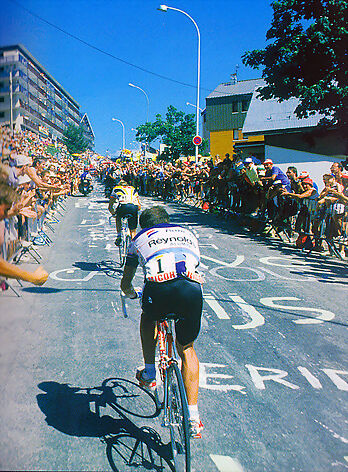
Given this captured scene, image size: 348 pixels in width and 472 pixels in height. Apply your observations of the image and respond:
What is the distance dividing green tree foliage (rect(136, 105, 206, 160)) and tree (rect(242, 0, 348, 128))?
1573 inches

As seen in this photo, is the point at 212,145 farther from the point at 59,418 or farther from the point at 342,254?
the point at 59,418

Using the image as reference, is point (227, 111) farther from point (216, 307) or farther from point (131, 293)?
point (131, 293)

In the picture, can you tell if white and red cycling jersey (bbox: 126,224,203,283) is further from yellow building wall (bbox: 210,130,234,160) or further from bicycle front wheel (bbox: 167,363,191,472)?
yellow building wall (bbox: 210,130,234,160)

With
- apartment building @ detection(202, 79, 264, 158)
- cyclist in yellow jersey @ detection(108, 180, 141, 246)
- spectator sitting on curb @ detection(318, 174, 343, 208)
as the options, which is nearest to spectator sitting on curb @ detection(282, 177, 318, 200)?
spectator sitting on curb @ detection(318, 174, 343, 208)

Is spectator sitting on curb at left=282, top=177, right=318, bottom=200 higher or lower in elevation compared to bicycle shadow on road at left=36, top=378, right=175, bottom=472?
higher

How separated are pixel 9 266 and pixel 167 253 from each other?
141 cm

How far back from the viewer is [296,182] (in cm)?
1268

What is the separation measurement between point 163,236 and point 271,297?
15.2 feet

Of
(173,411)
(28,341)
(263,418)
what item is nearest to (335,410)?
(263,418)

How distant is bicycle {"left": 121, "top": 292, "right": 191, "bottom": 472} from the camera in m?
2.97

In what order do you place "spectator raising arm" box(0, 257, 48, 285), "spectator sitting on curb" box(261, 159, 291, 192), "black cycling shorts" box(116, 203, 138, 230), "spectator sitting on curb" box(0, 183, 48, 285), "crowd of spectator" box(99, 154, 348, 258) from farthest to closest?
"spectator sitting on curb" box(261, 159, 291, 192)
"crowd of spectator" box(99, 154, 348, 258)
"black cycling shorts" box(116, 203, 138, 230)
"spectator raising arm" box(0, 257, 48, 285)
"spectator sitting on curb" box(0, 183, 48, 285)

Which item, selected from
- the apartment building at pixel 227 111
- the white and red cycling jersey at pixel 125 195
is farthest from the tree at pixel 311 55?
the apartment building at pixel 227 111

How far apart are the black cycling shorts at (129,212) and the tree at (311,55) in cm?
741

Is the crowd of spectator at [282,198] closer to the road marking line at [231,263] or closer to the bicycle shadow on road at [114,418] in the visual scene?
the road marking line at [231,263]
